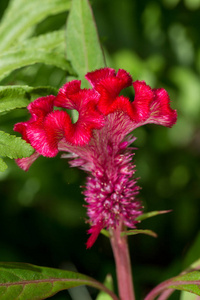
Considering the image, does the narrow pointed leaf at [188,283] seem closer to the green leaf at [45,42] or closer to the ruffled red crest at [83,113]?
the ruffled red crest at [83,113]

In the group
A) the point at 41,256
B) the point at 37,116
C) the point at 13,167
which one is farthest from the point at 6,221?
the point at 37,116

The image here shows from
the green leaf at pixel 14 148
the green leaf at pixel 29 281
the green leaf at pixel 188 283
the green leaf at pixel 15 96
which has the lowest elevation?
the green leaf at pixel 188 283

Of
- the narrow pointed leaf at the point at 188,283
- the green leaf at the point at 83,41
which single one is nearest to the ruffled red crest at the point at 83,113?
the green leaf at the point at 83,41

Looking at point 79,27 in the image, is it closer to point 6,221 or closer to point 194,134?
point 6,221

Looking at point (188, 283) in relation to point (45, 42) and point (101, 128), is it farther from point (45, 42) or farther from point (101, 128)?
point (45, 42)

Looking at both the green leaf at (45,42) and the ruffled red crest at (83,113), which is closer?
the ruffled red crest at (83,113)

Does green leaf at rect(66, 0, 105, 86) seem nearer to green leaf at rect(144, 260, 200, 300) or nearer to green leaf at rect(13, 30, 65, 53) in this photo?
green leaf at rect(13, 30, 65, 53)
